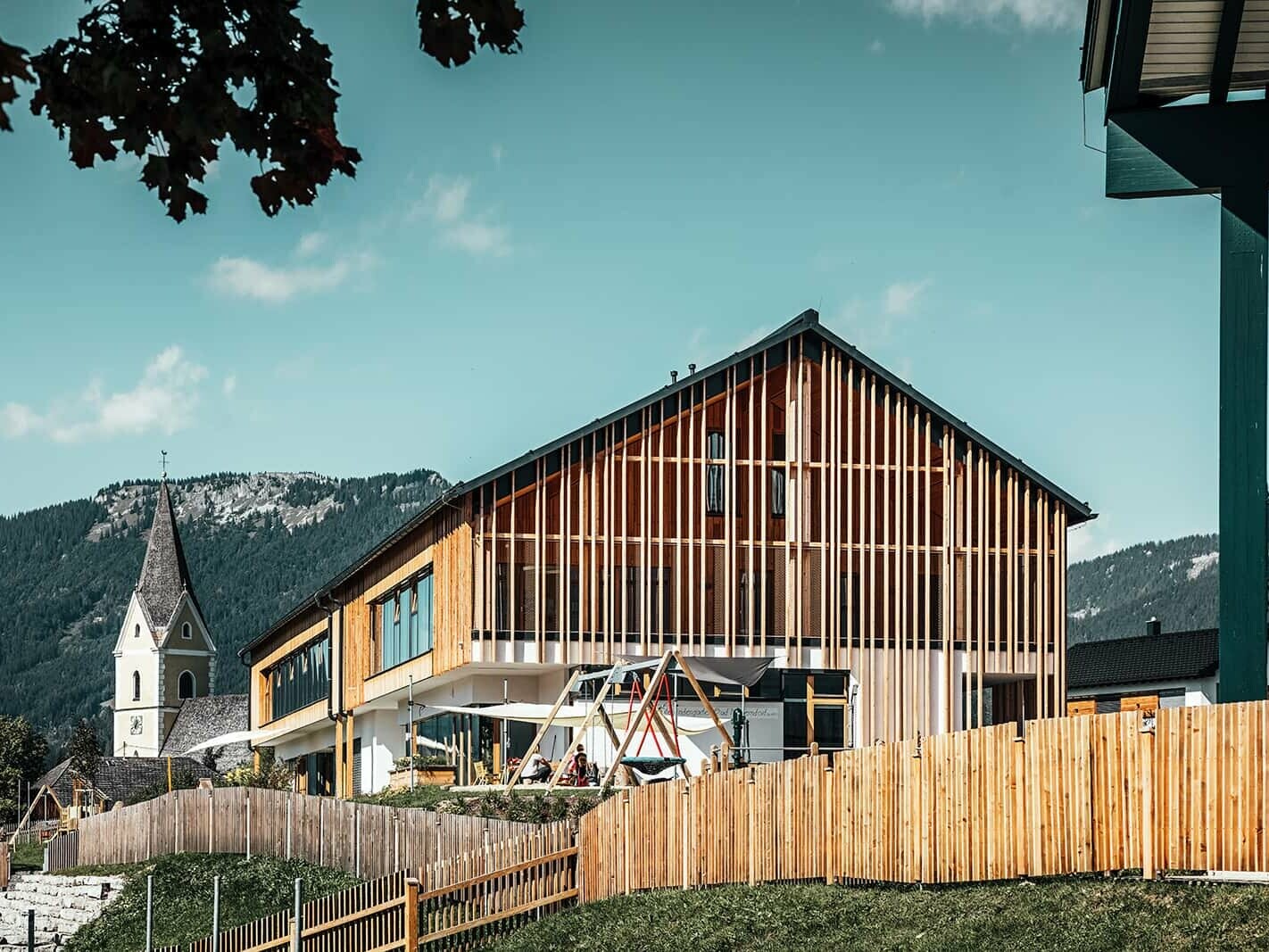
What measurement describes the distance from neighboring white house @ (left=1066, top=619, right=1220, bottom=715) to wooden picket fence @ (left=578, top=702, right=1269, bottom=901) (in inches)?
1429

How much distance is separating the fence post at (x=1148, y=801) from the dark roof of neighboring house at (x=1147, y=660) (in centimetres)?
4443

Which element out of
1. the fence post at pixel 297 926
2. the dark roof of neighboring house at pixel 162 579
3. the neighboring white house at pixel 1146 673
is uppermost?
the dark roof of neighboring house at pixel 162 579

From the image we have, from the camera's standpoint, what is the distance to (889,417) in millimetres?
42938

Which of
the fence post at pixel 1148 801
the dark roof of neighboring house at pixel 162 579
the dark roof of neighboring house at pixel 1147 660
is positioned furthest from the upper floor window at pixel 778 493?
the dark roof of neighboring house at pixel 162 579

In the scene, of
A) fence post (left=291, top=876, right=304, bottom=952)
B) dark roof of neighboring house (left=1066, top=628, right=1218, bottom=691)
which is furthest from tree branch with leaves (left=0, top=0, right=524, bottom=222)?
dark roof of neighboring house (left=1066, top=628, right=1218, bottom=691)

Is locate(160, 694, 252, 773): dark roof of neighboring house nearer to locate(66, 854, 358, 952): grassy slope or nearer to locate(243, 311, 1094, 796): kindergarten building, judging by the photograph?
locate(243, 311, 1094, 796): kindergarten building

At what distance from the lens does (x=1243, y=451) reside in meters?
12.0

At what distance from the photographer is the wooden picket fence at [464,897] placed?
22.8 m

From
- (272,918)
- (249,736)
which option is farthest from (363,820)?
(249,736)

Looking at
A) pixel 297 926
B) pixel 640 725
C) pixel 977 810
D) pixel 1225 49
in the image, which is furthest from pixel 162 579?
pixel 1225 49

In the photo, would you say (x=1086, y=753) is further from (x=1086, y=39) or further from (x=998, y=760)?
(x=1086, y=39)

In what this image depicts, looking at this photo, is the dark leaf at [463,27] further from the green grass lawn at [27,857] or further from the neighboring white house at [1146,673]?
the neighboring white house at [1146,673]

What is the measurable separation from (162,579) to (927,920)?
445ft

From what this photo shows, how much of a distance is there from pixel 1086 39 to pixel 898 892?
7918mm
